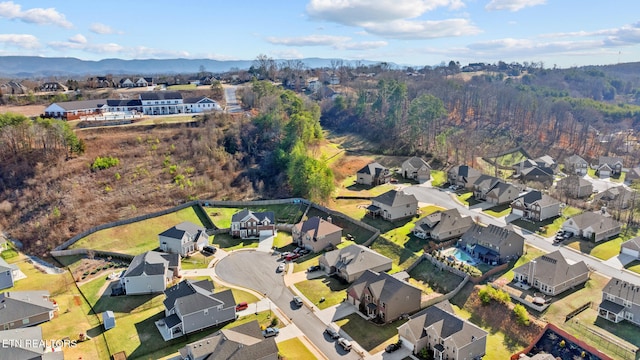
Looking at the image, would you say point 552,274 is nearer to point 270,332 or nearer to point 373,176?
point 270,332

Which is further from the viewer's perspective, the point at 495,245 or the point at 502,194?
the point at 502,194

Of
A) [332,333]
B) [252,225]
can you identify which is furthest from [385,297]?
[252,225]

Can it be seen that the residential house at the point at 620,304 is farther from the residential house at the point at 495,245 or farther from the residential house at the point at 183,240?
the residential house at the point at 183,240

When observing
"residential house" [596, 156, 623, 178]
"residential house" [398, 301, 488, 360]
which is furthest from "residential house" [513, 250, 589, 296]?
"residential house" [596, 156, 623, 178]

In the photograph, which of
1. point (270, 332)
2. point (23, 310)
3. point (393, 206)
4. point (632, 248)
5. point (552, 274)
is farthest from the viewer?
point (393, 206)

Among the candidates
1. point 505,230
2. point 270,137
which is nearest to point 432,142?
point 270,137

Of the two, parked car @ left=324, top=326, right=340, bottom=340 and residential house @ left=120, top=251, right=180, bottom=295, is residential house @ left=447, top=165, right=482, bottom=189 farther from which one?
residential house @ left=120, top=251, right=180, bottom=295
